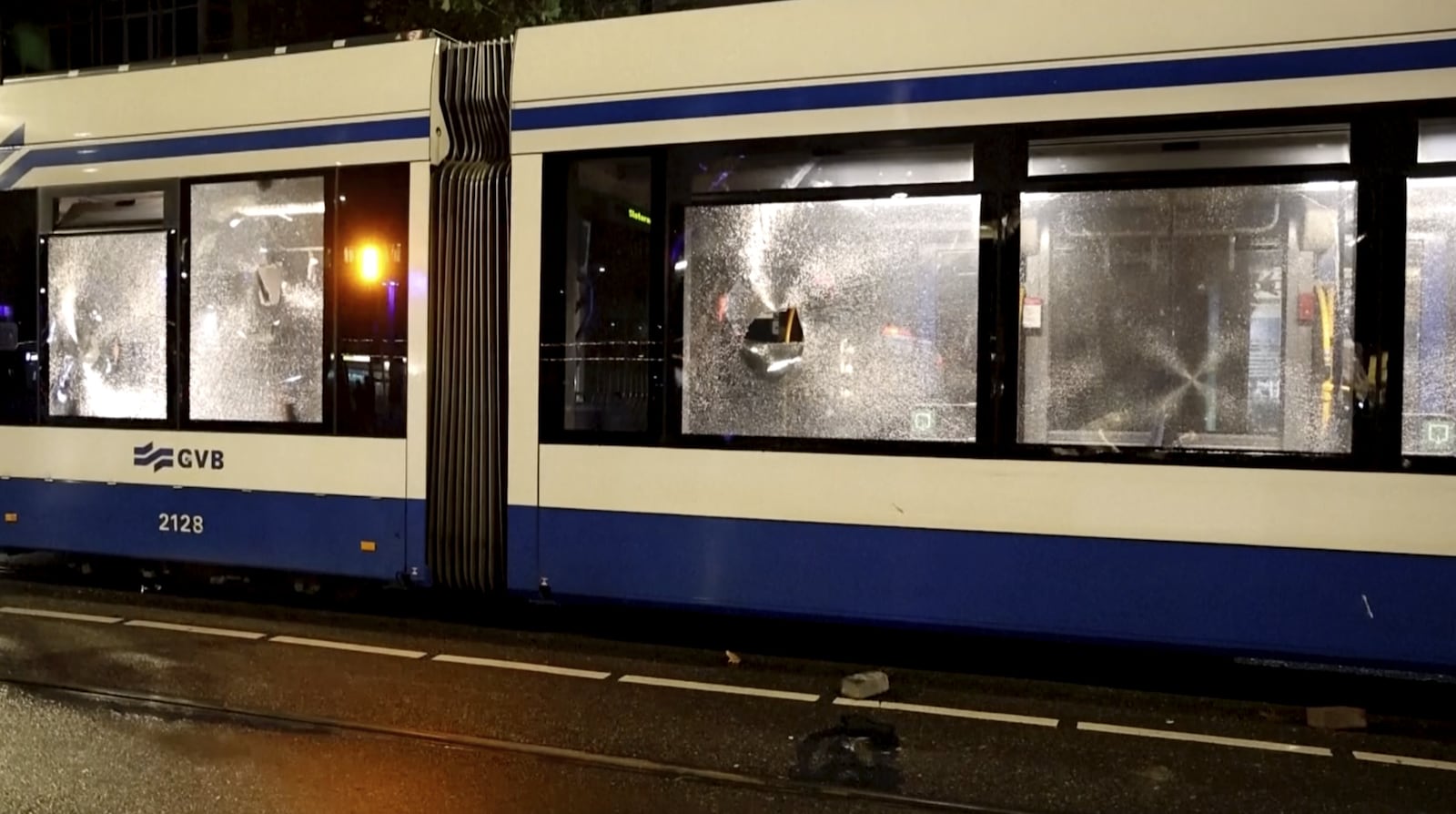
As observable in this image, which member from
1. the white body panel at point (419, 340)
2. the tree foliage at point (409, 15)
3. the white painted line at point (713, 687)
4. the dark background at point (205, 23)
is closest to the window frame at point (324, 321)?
the white body panel at point (419, 340)

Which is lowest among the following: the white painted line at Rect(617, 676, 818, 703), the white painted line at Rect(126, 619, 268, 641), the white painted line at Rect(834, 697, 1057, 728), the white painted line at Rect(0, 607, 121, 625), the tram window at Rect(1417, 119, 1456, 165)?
the white painted line at Rect(834, 697, 1057, 728)

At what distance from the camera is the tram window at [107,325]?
8070 mm

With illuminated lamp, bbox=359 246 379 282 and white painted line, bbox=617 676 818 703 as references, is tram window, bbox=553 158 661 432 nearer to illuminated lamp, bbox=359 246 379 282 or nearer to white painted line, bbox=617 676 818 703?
illuminated lamp, bbox=359 246 379 282

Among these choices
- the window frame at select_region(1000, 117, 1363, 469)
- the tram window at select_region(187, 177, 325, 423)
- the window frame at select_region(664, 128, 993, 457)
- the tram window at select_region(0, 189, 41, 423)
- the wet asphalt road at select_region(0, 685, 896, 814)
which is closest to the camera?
the wet asphalt road at select_region(0, 685, 896, 814)

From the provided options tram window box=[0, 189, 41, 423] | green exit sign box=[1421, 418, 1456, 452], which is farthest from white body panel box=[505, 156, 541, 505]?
green exit sign box=[1421, 418, 1456, 452]

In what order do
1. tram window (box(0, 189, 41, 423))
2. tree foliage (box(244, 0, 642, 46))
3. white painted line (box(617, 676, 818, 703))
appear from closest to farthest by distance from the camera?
white painted line (box(617, 676, 818, 703)), tram window (box(0, 189, 41, 423)), tree foliage (box(244, 0, 642, 46))

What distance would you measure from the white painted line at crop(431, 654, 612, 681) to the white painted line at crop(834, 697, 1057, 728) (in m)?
1.40

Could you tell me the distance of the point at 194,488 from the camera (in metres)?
7.91

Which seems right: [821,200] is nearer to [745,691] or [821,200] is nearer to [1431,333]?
[745,691]

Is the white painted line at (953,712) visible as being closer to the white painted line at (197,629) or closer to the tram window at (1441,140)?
the tram window at (1441,140)

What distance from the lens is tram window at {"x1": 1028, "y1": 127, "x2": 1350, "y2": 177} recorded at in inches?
225

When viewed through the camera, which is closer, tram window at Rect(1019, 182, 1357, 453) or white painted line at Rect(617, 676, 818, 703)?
tram window at Rect(1019, 182, 1357, 453)

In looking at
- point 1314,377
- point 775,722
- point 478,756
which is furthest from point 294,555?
point 1314,377

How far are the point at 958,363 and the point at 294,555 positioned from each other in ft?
14.1
